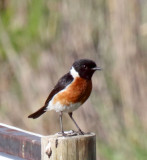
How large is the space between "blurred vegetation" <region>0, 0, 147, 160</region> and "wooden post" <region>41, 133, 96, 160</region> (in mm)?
2244

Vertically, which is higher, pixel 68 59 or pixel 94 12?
pixel 94 12

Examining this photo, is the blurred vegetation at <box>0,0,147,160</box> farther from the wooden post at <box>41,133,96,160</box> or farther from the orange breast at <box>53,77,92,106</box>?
the wooden post at <box>41,133,96,160</box>

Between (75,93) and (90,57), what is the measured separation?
1597 mm

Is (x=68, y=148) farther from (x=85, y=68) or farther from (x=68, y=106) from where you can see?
(x=85, y=68)

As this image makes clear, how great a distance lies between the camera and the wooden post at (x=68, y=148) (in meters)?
2.38

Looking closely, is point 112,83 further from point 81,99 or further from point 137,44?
point 81,99

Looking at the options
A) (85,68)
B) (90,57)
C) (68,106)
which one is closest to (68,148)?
(68,106)

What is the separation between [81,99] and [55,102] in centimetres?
20

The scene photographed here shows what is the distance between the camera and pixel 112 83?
5.28 m

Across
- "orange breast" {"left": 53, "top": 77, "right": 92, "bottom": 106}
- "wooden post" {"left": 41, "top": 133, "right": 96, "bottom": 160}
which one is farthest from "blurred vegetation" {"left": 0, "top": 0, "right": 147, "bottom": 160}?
"wooden post" {"left": 41, "top": 133, "right": 96, "bottom": 160}

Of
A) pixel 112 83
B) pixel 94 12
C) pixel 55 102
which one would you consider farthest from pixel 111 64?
pixel 55 102

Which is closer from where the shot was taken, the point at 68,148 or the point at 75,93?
the point at 68,148

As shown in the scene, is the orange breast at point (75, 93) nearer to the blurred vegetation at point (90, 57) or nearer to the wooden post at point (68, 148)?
the blurred vegetation at point (90, 57)

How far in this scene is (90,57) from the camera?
17.8 ft
